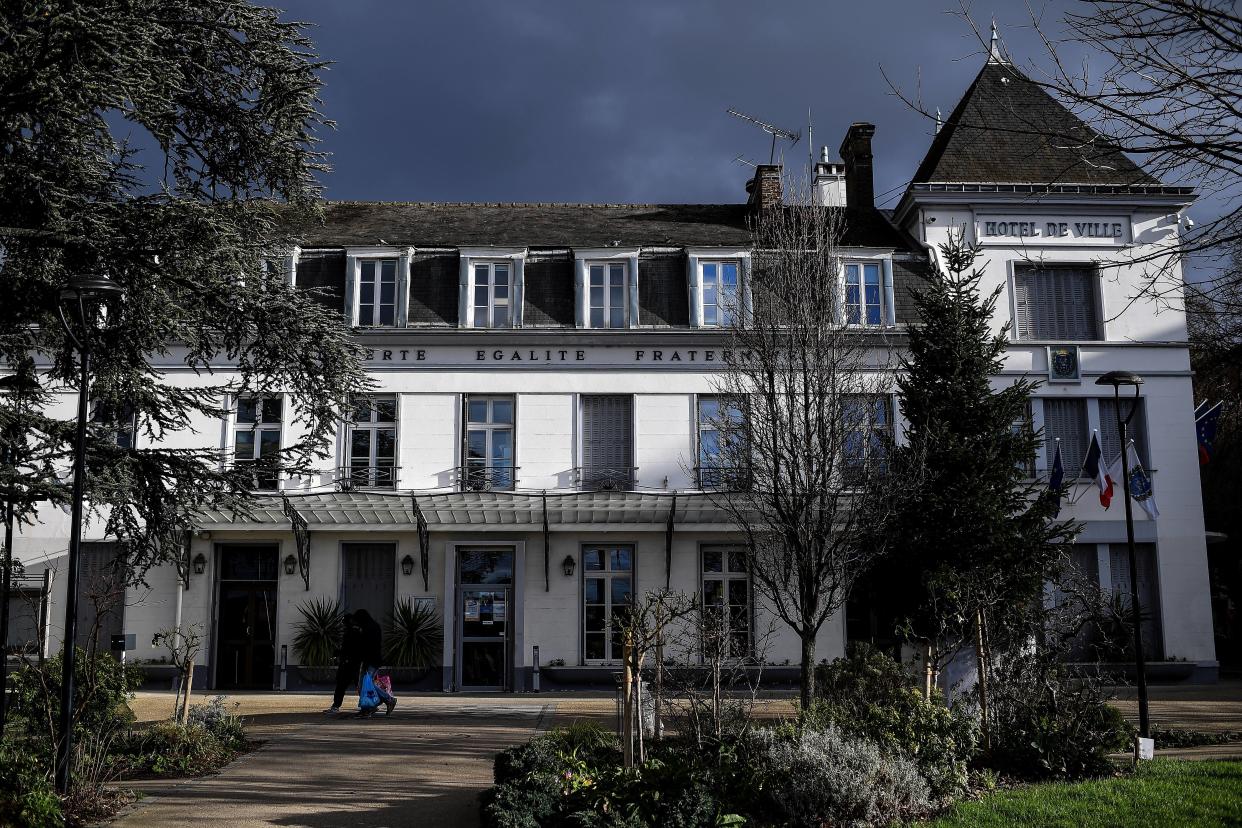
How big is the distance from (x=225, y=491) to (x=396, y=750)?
4.03m

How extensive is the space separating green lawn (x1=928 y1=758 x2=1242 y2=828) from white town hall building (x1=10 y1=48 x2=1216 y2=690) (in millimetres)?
12173

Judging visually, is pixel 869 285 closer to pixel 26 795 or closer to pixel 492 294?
pixel 492 294

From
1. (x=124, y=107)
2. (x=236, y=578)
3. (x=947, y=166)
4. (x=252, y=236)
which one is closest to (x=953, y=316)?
(x=947, y=166)

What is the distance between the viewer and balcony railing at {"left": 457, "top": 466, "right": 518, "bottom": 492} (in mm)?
22953

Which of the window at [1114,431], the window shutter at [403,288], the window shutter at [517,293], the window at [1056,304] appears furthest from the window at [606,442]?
the window at [1114,431]

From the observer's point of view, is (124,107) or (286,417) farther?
(286,417)

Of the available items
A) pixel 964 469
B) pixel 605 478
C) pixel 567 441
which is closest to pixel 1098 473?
pixel 964 469

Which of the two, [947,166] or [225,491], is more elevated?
[947,166]

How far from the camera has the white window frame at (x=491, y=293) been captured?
2350cm

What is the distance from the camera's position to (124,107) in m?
11.8

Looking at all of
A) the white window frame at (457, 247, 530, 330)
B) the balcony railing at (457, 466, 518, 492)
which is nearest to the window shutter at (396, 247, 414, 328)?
the white window frame at (457, 247, 530, 330)

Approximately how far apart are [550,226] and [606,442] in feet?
19.8

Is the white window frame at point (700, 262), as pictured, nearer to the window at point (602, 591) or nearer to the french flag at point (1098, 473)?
the window at point (602, 591)

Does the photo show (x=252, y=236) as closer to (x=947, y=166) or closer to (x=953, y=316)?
(x=953, y=316)
